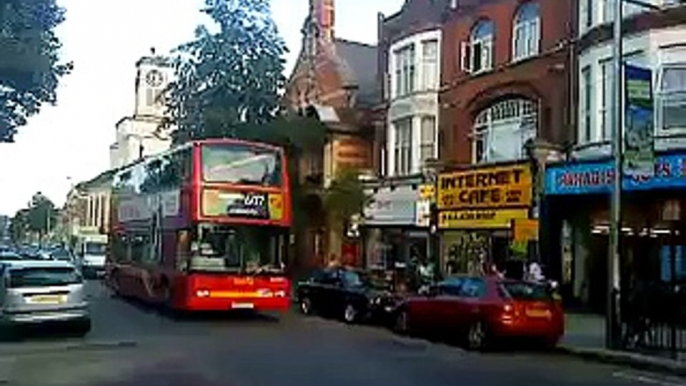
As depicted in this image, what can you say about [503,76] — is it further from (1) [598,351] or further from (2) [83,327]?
(2) [83,327]

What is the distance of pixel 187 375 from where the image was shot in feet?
45.4

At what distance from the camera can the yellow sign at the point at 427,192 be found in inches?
1296

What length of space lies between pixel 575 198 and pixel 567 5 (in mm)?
5618

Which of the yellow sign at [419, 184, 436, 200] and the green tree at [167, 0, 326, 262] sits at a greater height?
the green tree at [167, 0, 326, 262]

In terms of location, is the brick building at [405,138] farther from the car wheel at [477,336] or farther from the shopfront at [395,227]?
the car wheel at [477,336]

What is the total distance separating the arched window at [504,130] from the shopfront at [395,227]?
122 inches

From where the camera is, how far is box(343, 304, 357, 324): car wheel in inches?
942

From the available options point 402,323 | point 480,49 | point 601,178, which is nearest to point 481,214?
point 480,49

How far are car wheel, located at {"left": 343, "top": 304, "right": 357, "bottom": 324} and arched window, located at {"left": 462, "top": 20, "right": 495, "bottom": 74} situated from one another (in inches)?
436

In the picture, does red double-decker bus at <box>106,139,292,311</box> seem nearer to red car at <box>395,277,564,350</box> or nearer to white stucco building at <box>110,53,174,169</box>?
red car at <box>395,277,564,350</box>

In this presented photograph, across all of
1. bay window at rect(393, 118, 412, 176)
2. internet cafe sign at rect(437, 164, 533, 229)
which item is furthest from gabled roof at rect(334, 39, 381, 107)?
internet cafe sign at rect(437, 164, 533, 229)

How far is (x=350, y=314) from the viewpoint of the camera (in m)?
24.0

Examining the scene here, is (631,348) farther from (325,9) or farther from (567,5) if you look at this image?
(325,9)

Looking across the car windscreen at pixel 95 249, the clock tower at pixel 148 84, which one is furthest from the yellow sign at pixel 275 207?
the clock tower at pixel 148 84
